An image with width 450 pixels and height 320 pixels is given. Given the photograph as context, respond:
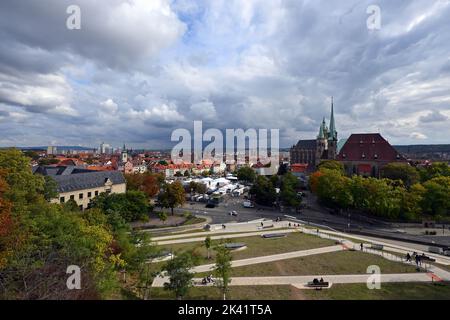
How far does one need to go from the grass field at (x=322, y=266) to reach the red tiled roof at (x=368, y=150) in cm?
5514

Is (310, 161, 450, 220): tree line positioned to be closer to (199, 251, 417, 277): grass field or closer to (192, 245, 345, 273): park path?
(192, 245, 345, 273): park path

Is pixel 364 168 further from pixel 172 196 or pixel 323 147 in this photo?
pixel 172 196

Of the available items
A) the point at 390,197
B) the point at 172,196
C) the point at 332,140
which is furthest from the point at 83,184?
the point at 332,140

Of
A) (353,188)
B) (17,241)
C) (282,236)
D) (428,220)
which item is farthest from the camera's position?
(353,188)

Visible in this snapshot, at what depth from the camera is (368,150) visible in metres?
73.6

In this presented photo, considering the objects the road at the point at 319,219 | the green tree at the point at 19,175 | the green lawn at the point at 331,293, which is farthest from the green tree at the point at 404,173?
the green tree at the point at 19,175

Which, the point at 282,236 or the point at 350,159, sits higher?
the point at 350,159

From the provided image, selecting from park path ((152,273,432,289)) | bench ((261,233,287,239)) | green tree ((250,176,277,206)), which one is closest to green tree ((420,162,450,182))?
green tree ((250,176,277,206))

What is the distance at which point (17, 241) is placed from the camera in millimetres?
14578

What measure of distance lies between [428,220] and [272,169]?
224 ft
